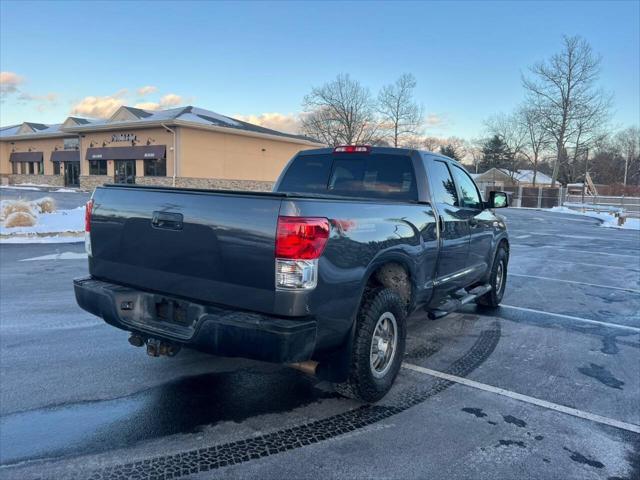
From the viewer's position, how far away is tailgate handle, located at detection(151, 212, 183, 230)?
319 centimetres

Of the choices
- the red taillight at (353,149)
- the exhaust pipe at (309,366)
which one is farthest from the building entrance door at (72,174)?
the exhaust pipe at (309,366)

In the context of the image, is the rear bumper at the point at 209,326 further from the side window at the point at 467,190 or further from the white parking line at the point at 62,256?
the white parking line at the point at 62,256

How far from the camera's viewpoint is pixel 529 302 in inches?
289

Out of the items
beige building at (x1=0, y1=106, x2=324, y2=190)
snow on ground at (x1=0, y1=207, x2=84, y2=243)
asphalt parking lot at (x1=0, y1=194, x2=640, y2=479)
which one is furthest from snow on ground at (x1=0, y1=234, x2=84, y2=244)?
beige building at (x1=0, y1=106, x2=324, y2=190)

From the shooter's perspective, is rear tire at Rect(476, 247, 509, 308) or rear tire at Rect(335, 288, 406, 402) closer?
rear tire at Rect(335, 288, 406, 402)

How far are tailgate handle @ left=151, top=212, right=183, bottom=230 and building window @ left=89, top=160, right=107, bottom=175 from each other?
42637mm

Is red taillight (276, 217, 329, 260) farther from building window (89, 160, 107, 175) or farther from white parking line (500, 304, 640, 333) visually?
building window (89, 160, 107, 175)

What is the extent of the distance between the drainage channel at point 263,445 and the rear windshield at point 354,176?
1.88 m

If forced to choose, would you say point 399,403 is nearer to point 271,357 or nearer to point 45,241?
point 271,357

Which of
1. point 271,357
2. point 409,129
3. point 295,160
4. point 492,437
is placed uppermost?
point 409,129

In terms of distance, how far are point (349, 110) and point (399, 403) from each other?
52769 mm

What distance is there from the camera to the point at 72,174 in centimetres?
4703

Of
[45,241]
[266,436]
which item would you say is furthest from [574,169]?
[266,436]

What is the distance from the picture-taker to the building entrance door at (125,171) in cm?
3909
